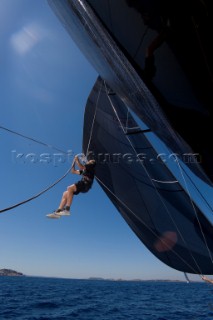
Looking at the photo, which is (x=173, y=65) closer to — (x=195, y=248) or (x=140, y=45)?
(x=140, y=45)

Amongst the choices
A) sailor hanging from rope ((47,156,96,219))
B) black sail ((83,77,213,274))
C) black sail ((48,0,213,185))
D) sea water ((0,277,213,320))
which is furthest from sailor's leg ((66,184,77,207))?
sea water ((0,277,213,320))

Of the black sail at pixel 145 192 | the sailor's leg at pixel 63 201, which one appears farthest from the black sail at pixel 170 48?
the sailor's leg at pixel 63 201

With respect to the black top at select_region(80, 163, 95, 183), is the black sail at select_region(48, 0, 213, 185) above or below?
below

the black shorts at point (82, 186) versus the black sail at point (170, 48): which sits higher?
the black shorts at point (82, 186)

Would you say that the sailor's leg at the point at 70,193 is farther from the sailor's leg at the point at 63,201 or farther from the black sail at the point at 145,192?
the black sail at the point at 145,192

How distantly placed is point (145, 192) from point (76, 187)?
2.88 meters

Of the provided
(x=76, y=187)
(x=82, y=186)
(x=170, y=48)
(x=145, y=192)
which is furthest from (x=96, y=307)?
(x=170, y=48)

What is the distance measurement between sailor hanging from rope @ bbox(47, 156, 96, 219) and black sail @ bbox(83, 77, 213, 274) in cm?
85

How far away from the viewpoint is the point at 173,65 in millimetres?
2658

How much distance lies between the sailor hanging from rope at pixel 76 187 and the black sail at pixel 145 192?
85cm

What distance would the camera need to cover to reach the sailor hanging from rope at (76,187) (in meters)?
4.90

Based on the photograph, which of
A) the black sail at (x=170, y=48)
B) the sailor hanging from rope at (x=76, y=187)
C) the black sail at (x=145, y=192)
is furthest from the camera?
the black sail at (x=145, y=192)

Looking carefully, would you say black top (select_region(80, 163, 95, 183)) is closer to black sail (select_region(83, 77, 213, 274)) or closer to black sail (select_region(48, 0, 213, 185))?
black sail (select_region(83, 77, 213, 274))

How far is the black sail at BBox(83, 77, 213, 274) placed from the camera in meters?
6.66
